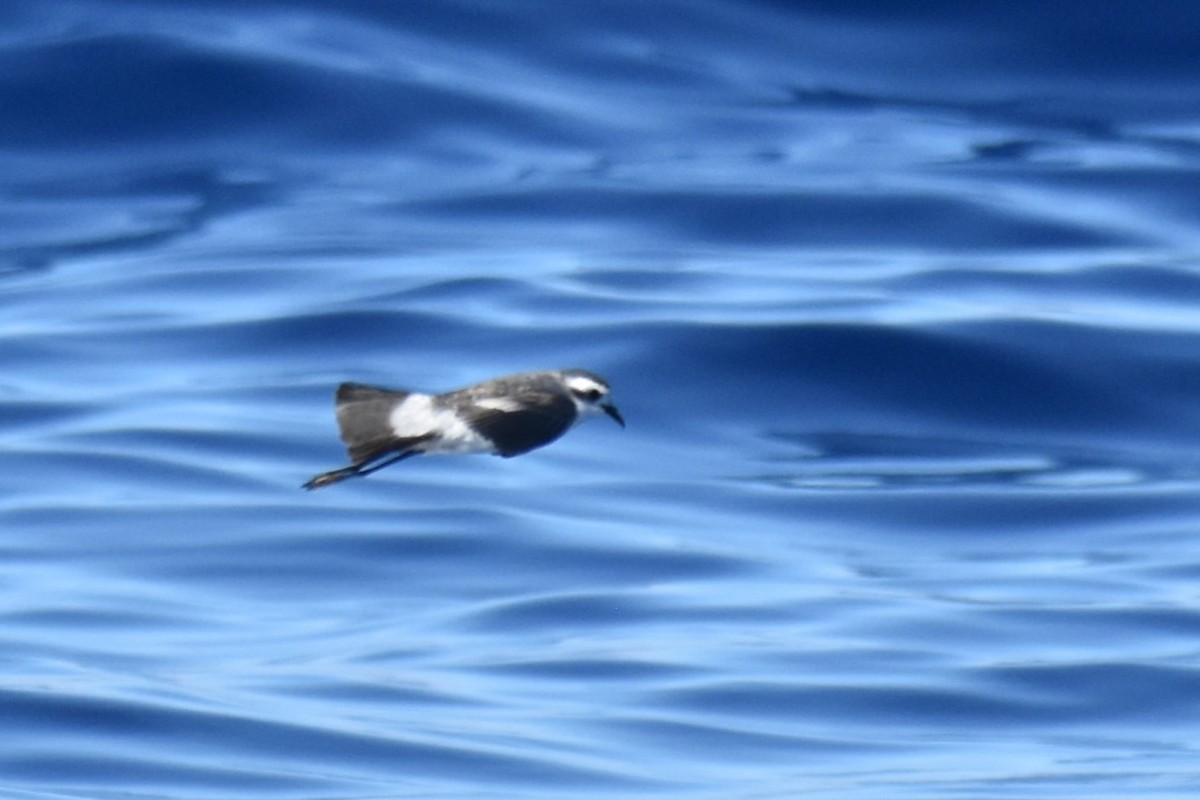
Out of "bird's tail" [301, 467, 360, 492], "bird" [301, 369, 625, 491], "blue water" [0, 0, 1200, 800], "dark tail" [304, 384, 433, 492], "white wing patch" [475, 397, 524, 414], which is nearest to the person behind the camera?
"bird's tail" [301, 467, 360, 492]

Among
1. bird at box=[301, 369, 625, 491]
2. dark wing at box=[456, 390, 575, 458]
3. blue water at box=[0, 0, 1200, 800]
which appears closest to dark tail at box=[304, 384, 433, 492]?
bird at box=[301, 369, 625, 491]

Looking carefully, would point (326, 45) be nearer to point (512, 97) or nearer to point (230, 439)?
point (512, 97)

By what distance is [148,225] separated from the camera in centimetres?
2703

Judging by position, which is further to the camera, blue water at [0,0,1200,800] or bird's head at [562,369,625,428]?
blue water at [0,0,1200,800]

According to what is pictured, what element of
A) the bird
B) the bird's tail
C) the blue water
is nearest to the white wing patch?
the bird

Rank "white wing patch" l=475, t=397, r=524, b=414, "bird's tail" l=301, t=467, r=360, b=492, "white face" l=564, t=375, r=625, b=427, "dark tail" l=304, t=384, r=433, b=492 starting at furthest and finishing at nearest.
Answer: "white face" l=564, t=375, r=625, b=427 → "white wing patch" l=475, t=397, r=524, b=414 → "dark tail" l=304, t=384, r=433, b=492 → "bird's tail" l=301, t=467, r=360, b=492

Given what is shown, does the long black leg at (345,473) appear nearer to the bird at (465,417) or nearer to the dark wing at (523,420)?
the bird at (465,417)

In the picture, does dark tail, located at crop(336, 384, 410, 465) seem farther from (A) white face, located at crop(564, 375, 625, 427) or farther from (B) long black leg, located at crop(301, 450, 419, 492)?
(A) white face, located at crop(564, 375, 625, 427)

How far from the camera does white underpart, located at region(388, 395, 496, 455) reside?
21.3 feet

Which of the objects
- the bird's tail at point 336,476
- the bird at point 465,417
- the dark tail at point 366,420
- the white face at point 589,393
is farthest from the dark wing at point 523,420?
the bird's tail at point 336,476

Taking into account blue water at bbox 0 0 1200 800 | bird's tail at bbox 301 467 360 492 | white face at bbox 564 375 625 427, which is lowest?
bird's tail at bbox 301 467 360 492

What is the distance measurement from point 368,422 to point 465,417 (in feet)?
0.89

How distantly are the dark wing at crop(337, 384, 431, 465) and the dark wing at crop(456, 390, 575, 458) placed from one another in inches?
9.2

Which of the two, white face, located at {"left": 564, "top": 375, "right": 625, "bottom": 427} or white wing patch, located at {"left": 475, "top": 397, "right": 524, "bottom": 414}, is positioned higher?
white face, located at {"left": 564, "top": 375, "right": 625, "bottom": 427}
